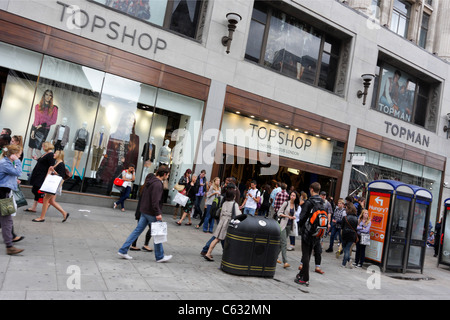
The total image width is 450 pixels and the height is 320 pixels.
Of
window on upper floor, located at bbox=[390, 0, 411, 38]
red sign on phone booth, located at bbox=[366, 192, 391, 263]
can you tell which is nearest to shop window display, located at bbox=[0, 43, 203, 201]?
red sign on phone booth, located at bbox=[366, 192, 391, 263]

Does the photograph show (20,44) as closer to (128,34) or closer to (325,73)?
(128,34)

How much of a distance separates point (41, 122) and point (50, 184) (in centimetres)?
425

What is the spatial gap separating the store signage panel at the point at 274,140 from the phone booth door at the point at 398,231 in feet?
20.2

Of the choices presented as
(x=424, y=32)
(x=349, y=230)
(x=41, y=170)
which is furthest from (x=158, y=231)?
(x=424, y=32)

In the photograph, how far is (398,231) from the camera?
383 inches

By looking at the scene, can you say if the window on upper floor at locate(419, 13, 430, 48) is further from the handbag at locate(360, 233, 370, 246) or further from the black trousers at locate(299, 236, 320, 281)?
the black trousers at locate(299, 236, 320, 281)

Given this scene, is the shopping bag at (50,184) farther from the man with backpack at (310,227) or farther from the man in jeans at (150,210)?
the man with backpack at (310,227)

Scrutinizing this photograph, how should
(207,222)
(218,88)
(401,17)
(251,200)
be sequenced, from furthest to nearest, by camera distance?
(401,17), (218,88), (251,200), (207,222)

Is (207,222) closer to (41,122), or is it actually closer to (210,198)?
(210,198)

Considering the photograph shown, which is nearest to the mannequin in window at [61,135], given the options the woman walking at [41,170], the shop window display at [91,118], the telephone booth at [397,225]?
the shop window display at [91,118]

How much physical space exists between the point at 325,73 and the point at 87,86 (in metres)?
11.5

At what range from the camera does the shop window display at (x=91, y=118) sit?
35.2 ft

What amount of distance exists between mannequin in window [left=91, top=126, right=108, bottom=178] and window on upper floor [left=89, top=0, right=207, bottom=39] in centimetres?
439

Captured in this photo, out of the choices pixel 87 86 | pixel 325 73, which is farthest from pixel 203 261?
pixel 325 73
